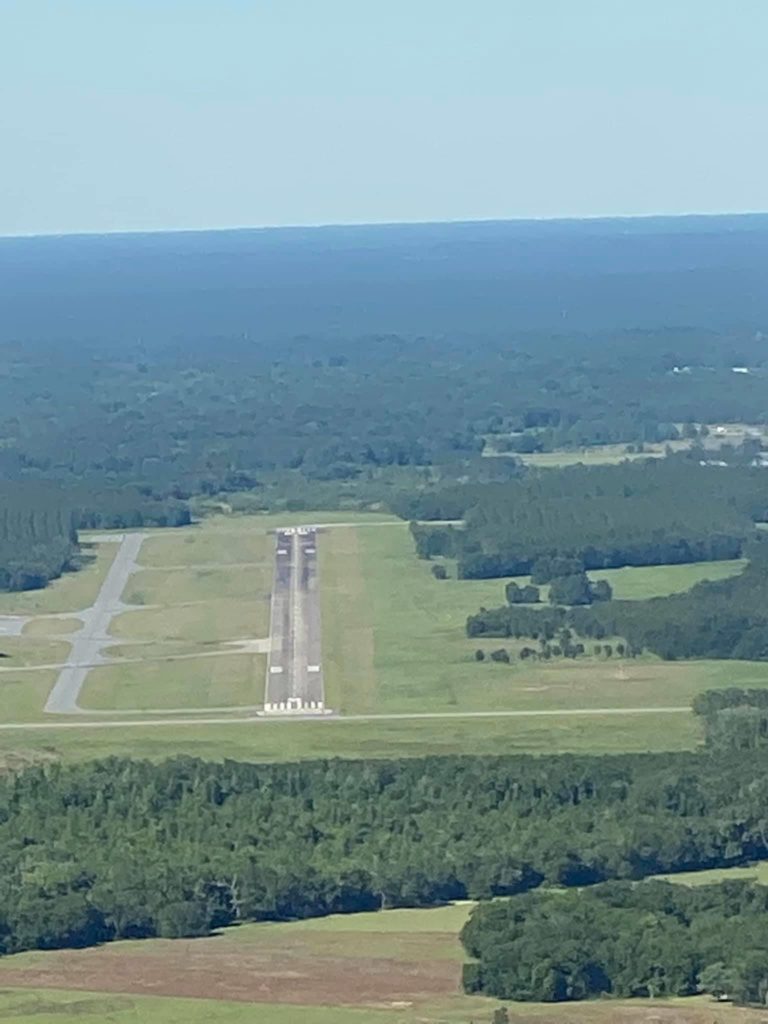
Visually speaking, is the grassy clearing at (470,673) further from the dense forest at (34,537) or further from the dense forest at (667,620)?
the dense forest at (34,537)

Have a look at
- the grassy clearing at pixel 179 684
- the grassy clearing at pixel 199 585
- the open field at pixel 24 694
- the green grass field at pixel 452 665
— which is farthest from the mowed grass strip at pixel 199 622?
the open field at pixel 24 694

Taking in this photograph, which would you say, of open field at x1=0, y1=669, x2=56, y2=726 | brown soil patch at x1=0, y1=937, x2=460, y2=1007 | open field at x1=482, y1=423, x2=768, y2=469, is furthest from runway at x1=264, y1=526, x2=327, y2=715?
open field at x1=482, y1=423, x2=768, y2=469

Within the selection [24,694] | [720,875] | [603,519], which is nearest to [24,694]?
[24,694]

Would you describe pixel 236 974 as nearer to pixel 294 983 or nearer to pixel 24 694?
pixel 294 983

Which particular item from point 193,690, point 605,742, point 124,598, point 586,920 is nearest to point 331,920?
point 586,920

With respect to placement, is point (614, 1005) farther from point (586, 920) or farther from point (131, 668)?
point (131, 668)

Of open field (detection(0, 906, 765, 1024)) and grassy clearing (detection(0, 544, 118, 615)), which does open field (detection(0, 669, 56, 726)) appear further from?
open field (detection(0, 906, 765, 1024))
